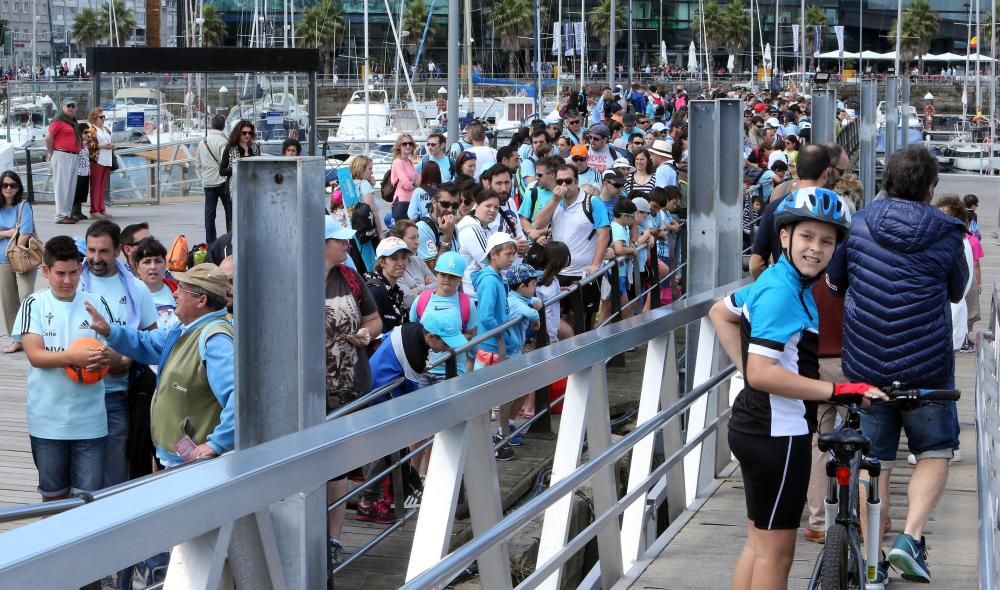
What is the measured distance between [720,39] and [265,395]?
107493 millimetres

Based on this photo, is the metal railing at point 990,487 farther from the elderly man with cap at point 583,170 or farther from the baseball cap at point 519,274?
the elderly man with cap at point 583,170

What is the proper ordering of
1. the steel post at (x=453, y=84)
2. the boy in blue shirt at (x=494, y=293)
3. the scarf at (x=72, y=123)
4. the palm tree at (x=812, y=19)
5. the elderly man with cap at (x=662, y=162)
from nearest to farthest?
1. the boy in blue shirt at (x=494, y=293)
2. the elderly man with cap at (x=662, y=162)
3. the steel post at (x=453, y=84)
4. the scarf at (x=72, y=123)
5. the palm tree at (x=812, y=19)

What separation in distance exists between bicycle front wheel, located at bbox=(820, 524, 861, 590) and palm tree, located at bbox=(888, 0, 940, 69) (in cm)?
10150

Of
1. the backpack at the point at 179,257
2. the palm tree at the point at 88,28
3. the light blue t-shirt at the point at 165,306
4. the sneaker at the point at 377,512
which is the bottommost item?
the sneaker at the point at 377,512

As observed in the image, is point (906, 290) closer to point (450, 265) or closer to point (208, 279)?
point (208, 279)

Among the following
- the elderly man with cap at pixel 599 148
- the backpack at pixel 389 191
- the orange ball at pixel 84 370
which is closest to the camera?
the orange ball at pixel 84 370

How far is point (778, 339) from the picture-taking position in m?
4.51

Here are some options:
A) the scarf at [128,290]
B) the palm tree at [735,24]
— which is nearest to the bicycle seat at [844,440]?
the scarf at [128,290]

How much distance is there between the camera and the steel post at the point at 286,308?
341 cm

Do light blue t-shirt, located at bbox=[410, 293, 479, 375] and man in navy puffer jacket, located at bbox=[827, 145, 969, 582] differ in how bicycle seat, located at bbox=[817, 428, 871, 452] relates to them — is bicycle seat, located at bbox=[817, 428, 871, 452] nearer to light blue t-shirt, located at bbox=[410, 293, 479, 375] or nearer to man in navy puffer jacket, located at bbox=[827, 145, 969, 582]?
man in navy puffer jacket, located at bbox=[827, 145, 969, 582]

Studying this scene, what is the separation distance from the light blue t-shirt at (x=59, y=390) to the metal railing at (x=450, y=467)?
237 centimetres

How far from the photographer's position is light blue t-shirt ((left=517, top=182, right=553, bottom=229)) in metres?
12.0

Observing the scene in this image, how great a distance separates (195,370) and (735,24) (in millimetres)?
103356

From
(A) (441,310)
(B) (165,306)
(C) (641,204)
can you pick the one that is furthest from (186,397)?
(C) (641,204)
